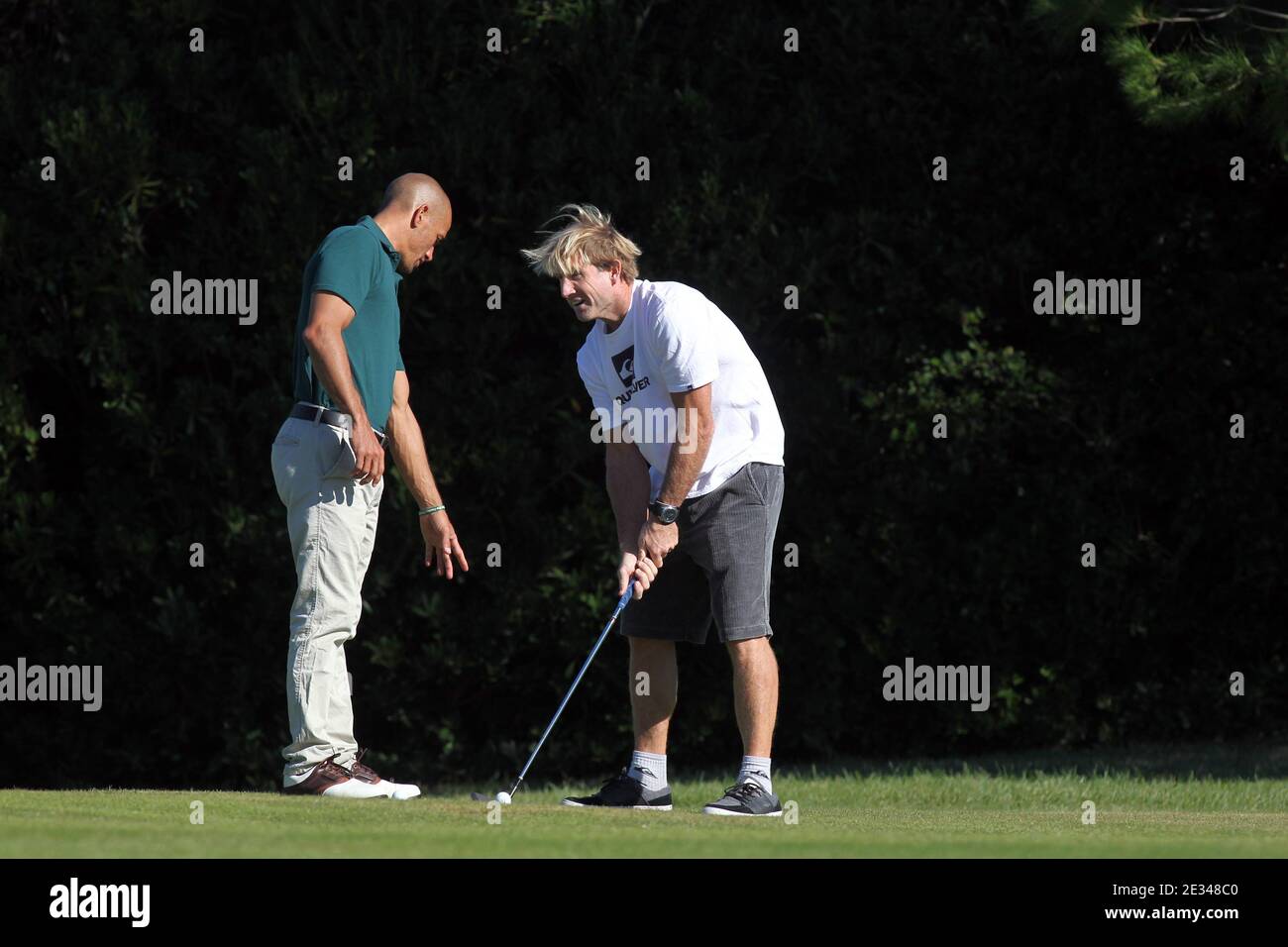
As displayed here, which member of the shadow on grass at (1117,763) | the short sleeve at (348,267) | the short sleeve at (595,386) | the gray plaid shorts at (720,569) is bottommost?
the shadow on grass at (1117,763)

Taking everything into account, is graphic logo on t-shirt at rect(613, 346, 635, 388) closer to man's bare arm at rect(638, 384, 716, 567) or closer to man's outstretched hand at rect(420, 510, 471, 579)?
man's bare arm at rect(638, 384, 716, 567)

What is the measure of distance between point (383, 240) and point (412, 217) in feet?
0.54

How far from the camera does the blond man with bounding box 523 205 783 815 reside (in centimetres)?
545

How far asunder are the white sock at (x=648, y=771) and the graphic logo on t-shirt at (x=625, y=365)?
1.26 meters

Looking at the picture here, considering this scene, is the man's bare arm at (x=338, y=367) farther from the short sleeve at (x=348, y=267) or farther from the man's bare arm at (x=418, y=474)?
the man's bare arm at (x=418, y=474)

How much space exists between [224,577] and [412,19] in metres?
2.88

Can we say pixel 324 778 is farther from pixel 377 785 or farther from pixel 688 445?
pixel 688 445

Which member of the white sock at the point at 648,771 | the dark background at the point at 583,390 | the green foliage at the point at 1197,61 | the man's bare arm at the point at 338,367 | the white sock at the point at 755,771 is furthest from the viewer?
the dark background at the point at 583,390

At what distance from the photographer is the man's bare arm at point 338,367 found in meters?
5.24

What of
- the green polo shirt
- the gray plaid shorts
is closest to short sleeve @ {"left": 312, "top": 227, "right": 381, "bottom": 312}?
the green polo shirt

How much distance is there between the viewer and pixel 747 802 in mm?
5379

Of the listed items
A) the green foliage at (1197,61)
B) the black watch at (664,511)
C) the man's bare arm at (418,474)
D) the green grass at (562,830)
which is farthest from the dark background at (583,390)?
the black watch at (664,511)

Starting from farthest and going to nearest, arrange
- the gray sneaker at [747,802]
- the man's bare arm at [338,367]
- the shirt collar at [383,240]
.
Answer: the shirt collar at [383,240] < the gray sneaker at [747,802] < the man's bare arm at [338,367]

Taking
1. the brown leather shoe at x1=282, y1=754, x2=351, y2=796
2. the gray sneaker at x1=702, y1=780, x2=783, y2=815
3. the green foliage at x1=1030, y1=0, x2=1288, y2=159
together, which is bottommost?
the gray sneaker at x1=702, y1=780, x2=783, y2=815
